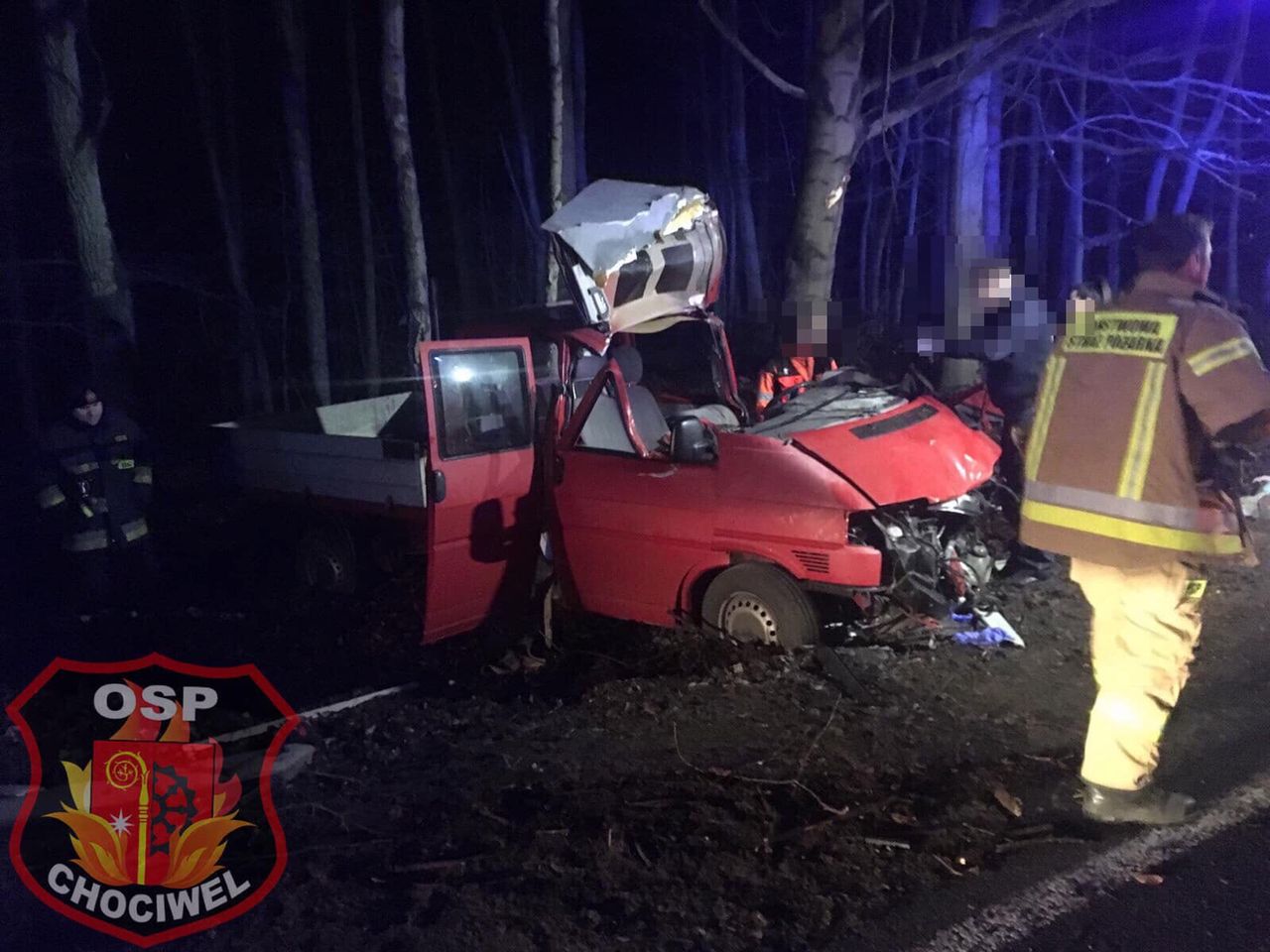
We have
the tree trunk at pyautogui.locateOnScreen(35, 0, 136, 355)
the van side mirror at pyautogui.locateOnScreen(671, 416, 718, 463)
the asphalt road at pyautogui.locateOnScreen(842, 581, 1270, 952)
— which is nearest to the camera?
the asphalt road at pyautogui.locateOnScreen(842, 581, 1270, 952)

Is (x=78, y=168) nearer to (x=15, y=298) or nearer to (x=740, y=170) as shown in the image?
(x=15, y=298)

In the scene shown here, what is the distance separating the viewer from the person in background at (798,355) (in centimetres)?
723

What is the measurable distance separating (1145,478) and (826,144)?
5759mm

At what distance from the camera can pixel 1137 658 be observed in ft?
10.7

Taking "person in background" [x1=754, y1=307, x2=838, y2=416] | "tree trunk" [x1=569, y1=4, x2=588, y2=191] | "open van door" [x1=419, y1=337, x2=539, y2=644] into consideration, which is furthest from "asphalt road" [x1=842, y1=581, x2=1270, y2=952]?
"tree trunk" [x1=569, y1=4, x2=588, y2=191]

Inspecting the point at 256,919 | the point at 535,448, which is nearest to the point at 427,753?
the point at 256,919

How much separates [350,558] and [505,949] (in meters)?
4.69

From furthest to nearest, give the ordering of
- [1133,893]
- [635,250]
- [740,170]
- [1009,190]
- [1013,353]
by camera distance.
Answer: [1009,190] < [740,170] < [1013,353] < [635,250] < [1133,893]

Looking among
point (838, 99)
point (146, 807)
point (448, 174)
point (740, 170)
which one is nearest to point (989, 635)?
point (146, 807)

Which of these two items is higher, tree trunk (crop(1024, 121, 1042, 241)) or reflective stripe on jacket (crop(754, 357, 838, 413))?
tree trunk (crop(1024, 121, 1042, 241))

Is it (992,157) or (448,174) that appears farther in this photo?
(448,174)

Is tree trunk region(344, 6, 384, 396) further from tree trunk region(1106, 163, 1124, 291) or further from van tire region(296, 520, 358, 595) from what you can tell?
tree trunk region(1106, 163, 1124, 291)

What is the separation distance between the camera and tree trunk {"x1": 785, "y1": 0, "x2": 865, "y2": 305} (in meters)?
8.11

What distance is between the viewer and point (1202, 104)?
22625 millimetres
